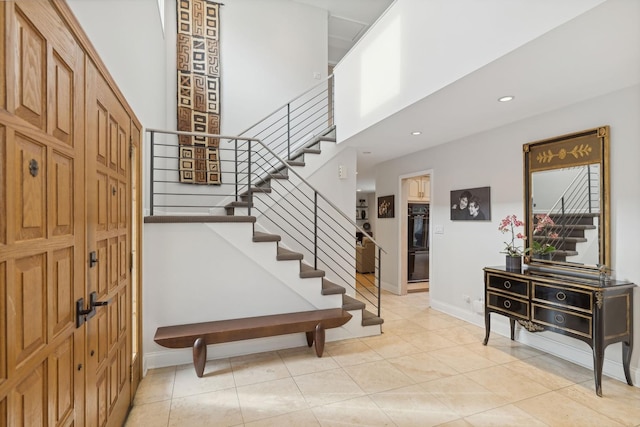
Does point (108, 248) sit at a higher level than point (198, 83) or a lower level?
lower

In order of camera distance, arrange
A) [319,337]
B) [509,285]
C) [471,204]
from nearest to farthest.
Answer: [319,337] < [509,285] < [471,204]

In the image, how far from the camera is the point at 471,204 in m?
4.03

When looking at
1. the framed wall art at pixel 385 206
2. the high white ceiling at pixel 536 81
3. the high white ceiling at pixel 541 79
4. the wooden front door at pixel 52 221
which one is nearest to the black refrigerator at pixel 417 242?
the framed wall art at pixel 385 206

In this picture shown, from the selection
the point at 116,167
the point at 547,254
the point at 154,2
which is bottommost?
the point at 547,254

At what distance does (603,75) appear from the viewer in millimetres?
2320

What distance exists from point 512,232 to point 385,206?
8.41 feet

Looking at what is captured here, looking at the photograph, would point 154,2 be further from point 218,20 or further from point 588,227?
point 588,227

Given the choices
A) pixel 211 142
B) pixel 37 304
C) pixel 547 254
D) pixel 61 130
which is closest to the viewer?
pixel 37 304

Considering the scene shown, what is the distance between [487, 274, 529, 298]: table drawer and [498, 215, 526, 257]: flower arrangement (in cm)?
29

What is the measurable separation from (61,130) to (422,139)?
153 inches

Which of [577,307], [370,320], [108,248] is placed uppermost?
[108,248]

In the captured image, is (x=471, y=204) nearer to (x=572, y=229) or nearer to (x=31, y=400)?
(x=572, y=229)

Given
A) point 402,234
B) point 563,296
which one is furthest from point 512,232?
point 402,234

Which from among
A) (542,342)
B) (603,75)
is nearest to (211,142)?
(603,75)
